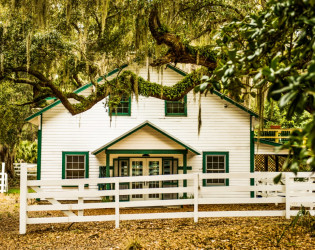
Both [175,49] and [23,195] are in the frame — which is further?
[175,49]

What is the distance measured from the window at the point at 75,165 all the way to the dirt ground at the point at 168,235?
268 inches

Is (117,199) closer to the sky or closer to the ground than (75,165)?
closer to the ground

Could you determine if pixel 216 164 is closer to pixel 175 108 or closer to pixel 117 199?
pixel 175 108

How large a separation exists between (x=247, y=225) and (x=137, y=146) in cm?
759

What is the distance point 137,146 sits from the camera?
50.0ft

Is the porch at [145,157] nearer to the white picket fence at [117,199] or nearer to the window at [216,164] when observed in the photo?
the window at [216,164]

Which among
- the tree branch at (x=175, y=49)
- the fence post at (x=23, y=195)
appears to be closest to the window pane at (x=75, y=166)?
the fence post at (x=23, y=195)

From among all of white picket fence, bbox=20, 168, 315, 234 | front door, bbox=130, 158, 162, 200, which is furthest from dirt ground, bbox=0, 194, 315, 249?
front door, bbox=130, 158, 162, 200

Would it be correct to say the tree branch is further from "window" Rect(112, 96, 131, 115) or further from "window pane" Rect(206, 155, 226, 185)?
Answer: "window pane" Rect(206, 155, 226, 185)

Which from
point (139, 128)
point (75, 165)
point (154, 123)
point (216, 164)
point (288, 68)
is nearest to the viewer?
point (288, 68)

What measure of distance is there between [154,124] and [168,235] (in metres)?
8.91

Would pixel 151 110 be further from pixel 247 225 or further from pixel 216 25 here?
pixel 247 225

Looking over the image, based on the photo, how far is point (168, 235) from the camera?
25.6 ft

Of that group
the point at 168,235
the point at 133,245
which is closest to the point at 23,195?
the point at 133,245
